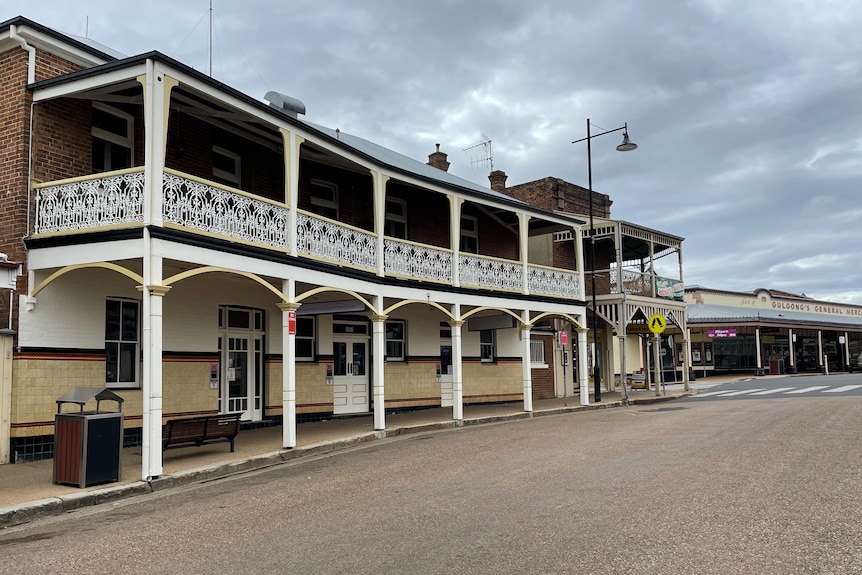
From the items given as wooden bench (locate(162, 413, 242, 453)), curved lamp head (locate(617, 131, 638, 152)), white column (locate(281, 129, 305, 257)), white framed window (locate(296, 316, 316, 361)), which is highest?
curved lamp head (locate(617, 131, 638, 152))

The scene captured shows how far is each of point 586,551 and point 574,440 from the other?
7432 mm

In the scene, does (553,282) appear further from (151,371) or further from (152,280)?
(151,371)

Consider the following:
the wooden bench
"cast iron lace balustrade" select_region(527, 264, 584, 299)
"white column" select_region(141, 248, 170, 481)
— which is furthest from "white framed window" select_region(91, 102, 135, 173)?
"cast iron lace balustrade" select_region(527, 264, 584, 299)

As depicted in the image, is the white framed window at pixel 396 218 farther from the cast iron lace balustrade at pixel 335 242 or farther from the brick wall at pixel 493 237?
the cast iron lace balustrade at pixel 335 242

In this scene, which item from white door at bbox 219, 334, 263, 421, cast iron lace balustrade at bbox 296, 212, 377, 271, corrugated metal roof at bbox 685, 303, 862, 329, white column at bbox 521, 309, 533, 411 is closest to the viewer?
cast iron lace balustrade at bbox 296, 212, 377, 271

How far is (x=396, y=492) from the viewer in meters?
8.94

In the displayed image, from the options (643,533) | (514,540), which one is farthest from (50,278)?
(643,533)

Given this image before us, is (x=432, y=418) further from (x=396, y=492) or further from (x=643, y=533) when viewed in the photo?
(x=643, y=533)

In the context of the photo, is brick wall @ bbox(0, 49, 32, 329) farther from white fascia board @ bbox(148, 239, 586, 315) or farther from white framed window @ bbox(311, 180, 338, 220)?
white framed window @ bbox(311, 180, 338, 220)

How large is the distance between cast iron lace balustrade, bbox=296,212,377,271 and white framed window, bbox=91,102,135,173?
356 cm

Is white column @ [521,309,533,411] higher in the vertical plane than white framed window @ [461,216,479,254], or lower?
lower

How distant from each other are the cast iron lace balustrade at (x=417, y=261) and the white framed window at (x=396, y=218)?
9.57 ft

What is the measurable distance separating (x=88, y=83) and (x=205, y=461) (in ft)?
20.6

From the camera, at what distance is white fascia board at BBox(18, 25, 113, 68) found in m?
12.0
